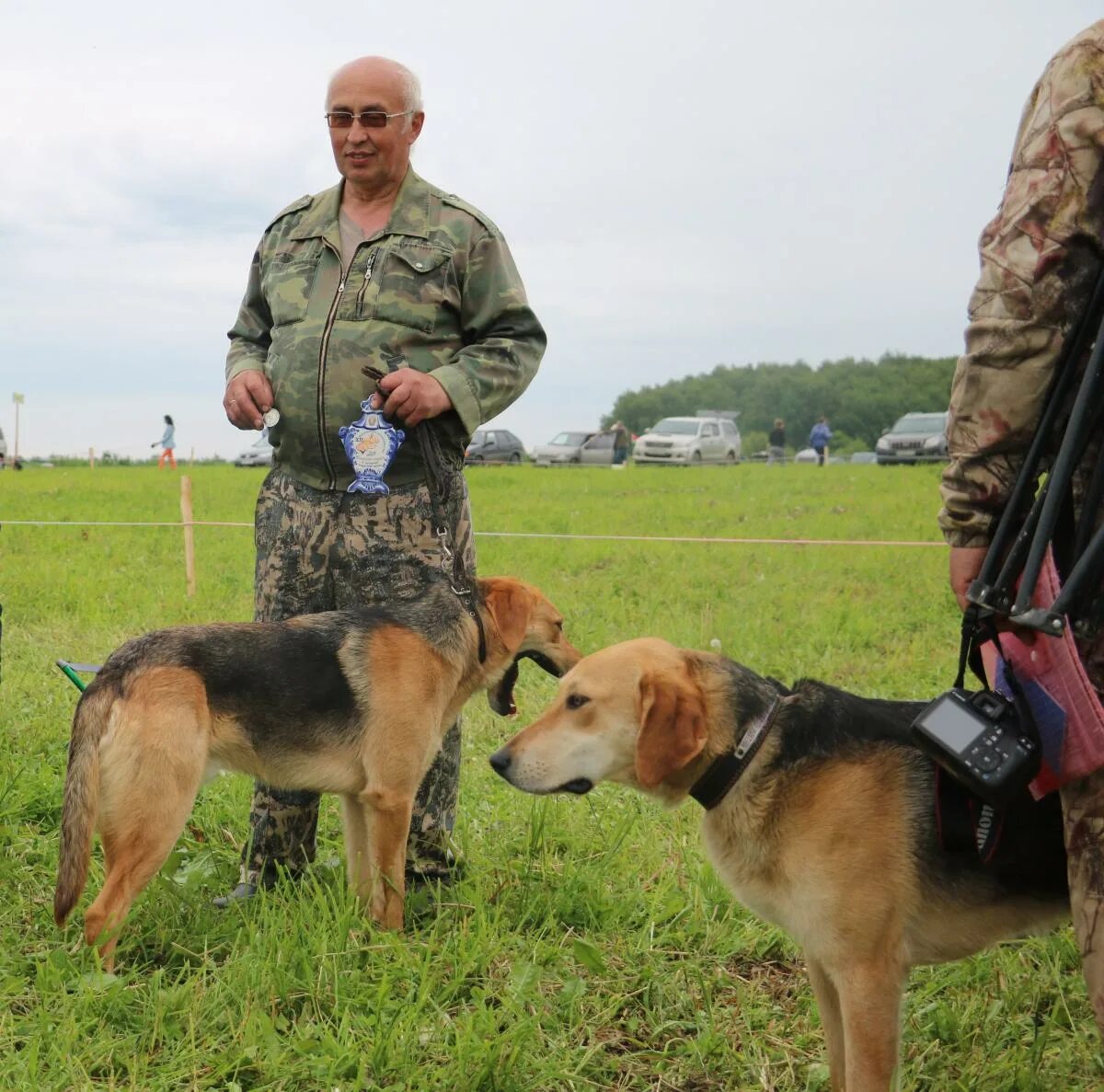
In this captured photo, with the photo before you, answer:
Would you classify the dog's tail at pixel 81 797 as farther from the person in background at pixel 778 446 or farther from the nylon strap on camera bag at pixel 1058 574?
the person in background at pixel 778 446

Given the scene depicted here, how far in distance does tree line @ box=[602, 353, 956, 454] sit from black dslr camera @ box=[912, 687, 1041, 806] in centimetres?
9894

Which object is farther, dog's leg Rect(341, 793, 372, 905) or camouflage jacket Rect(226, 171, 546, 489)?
dog's leg Rect(341, 793, 372, 905)

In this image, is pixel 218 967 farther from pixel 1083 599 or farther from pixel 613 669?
pixel 1083 599

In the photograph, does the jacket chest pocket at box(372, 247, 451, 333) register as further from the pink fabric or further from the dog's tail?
the pink fabric

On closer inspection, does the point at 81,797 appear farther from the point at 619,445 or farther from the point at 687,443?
the point at 619,445

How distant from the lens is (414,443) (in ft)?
14.0

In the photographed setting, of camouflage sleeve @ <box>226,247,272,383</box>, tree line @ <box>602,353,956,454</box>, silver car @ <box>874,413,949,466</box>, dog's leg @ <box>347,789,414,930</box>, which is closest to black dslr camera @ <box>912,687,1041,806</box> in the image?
dog's leg @ <box>347,789,414,930</box>

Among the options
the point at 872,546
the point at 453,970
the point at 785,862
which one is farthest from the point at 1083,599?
the point at 872,546

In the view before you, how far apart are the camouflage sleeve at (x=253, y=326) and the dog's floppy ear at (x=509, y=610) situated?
1346 mm

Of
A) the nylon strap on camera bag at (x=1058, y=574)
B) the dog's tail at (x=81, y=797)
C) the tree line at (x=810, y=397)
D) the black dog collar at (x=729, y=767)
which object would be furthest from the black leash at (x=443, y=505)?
the tree line at (x=810, y=397)

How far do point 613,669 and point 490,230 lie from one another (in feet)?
6.27

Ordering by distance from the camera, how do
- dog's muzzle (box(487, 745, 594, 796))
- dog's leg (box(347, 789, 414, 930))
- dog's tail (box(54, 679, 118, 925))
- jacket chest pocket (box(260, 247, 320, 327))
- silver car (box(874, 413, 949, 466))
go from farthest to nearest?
silver car (box(874, 413, 949, 466)), jacket chest pocket (box(260, 247, 320, 327)), dog's leg (box(347, 789, 414, 930)), dog's tail (box(54, 679, 118, 925)), dog's muzzle (box(487, 745, 594, 796))

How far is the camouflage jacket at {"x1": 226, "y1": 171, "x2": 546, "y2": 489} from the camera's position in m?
4.17

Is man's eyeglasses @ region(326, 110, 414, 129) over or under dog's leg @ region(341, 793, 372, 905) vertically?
over
